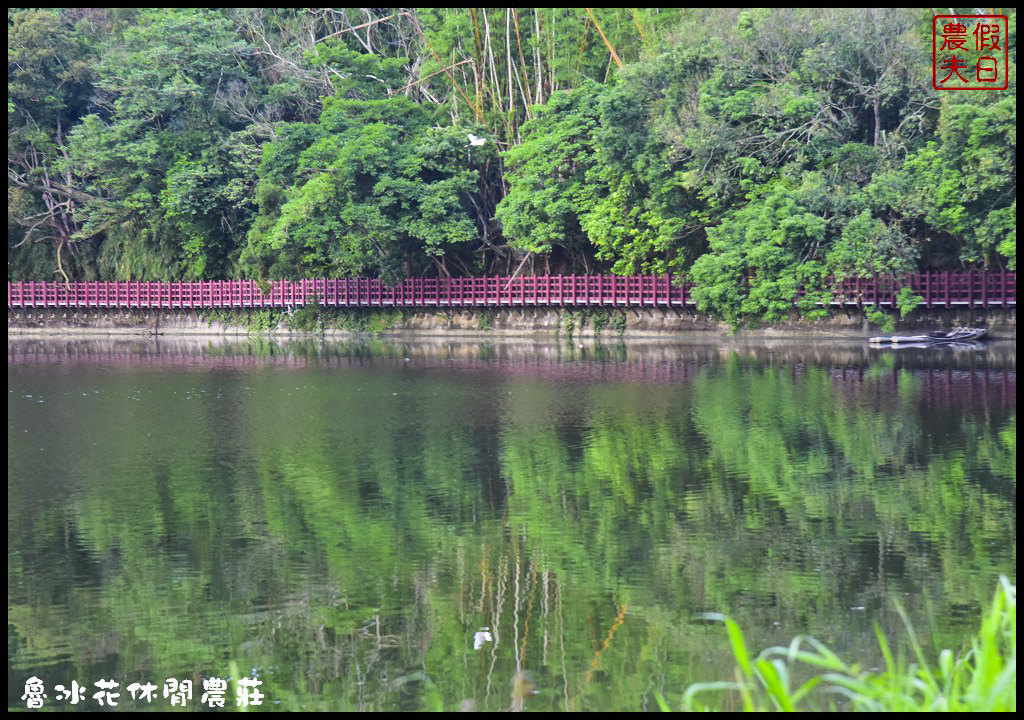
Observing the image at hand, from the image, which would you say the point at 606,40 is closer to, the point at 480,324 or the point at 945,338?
the point at 480,324

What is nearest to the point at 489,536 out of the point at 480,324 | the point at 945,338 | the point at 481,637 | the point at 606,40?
the point at 481,637

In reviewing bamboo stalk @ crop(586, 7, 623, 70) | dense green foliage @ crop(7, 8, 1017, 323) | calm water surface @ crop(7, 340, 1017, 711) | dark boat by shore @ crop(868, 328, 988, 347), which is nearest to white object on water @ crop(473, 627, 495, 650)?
calm water surface @ crop(7, 340, 1017, 711)

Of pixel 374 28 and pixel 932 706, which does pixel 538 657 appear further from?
pixel 374 28

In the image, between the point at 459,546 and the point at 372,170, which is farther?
the point at 372,170

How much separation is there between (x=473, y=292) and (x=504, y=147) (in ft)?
15.6

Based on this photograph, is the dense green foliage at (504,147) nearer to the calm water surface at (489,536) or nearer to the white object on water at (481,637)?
the calm water surface at (489,536)

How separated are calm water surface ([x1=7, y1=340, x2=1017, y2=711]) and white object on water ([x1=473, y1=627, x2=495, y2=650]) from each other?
17mm

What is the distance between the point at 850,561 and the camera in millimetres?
9164

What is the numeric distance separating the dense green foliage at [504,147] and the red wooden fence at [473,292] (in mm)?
674

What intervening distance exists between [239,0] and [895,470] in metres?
32.4

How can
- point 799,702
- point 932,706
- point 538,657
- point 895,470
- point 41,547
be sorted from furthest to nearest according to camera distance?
point 895,470 < point 41,547 < point 538,657 < point 799,702 < point 932,706

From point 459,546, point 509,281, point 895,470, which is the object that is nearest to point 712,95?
point 509,281

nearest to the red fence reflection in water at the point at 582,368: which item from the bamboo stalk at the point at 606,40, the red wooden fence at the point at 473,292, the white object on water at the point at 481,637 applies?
the red wooden fence at the point at 473,292

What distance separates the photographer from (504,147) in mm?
41125
